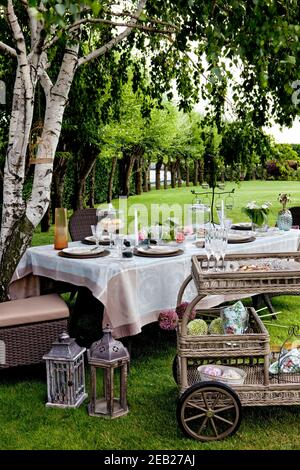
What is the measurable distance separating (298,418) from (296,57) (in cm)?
217

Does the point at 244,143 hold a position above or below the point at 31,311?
above

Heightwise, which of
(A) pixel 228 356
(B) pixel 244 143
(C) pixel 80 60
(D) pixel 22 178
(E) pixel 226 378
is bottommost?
(E) pixel 226 378

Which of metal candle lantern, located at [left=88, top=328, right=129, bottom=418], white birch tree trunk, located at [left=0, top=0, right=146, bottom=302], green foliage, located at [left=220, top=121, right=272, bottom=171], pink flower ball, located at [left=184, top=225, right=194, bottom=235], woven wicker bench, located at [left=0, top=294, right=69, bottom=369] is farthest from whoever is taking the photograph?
green foliage, located at [left=220, top=121, right=272, bottom=171]

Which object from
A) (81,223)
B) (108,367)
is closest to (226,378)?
(108,367)

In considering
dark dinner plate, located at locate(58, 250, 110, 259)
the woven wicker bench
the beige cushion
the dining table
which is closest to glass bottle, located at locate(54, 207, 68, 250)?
the dining table

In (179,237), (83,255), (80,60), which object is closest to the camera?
(83,255)

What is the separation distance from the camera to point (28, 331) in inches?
128

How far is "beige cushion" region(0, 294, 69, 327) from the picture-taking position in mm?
3249

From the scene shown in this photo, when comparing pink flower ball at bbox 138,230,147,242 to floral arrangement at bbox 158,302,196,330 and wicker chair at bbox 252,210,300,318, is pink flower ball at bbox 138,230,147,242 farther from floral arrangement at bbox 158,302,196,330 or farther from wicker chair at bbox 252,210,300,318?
wicker chair at bbox 252,210,300,318

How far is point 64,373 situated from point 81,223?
2.07 meters

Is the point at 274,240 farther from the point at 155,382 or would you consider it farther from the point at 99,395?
the point at 99,395

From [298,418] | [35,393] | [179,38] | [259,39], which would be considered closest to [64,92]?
[179,38]

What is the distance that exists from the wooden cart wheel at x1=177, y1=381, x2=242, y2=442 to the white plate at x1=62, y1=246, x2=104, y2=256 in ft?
4.23

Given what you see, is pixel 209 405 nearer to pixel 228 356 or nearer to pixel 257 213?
pixel 228 356
